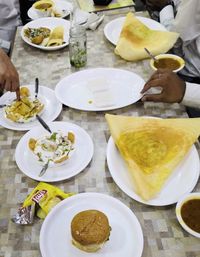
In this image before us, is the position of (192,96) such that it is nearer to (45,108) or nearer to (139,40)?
(139,40)

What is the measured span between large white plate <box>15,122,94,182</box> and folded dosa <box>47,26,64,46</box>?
2.13ft

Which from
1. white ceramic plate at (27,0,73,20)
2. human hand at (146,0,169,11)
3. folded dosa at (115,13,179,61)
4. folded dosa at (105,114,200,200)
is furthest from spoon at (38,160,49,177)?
human hand at (146,0,169,11)

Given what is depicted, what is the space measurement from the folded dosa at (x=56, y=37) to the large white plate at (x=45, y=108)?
383 mm

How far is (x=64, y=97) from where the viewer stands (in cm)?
141

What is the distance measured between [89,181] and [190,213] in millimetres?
345

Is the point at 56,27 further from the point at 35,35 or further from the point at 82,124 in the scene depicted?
the point at 82,124

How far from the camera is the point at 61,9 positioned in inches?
79.5

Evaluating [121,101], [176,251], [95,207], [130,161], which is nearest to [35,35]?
[121,101]

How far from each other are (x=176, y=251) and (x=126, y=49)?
1.06 metres

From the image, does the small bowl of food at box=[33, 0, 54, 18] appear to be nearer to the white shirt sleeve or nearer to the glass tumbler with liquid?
the glass tumbler with liquid

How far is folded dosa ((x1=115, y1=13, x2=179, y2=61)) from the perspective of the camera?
1615 mm

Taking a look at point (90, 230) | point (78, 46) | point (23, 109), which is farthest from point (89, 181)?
point (78, 46)

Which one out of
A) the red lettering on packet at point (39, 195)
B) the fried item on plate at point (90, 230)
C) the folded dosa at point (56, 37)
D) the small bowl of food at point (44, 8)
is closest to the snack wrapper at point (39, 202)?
the red lettering on packet at point (39, 195)

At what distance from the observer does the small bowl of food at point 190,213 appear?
35.4 inches
